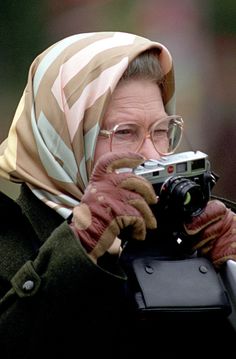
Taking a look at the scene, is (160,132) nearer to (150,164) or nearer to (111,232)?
(150,164)

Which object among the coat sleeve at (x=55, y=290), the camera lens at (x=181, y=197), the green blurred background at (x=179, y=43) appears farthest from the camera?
the green blurred background at (x=179, y=43)

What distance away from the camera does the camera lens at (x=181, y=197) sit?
1609 millimetres

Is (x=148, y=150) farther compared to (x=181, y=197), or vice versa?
(x=148, y=150)

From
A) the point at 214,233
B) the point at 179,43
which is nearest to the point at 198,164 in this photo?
the point at 214,233

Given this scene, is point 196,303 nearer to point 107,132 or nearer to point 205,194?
point 205,194

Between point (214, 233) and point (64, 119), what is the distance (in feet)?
1.30

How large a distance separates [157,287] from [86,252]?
0.16 metres

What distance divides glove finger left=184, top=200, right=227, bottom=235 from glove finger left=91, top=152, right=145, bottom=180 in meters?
0.21

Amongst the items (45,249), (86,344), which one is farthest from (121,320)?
(45,249)

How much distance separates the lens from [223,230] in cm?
173

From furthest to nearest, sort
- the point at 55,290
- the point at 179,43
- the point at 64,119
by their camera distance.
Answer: the point at 179,43 < the point at 64,119 < the point at 55,290

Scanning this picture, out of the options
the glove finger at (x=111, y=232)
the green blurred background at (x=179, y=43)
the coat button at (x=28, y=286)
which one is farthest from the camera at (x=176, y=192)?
the green blurred background at (x=179, y=43)

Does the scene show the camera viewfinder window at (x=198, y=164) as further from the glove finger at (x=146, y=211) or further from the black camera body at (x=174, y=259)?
the glove finger at (x=146, y=211)

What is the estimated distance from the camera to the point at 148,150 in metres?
1.80
